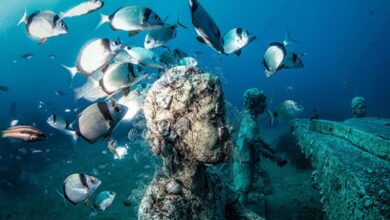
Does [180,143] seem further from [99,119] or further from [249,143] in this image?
[249,143]

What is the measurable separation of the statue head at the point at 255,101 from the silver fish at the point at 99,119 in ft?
14.0

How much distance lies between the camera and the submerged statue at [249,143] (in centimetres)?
679

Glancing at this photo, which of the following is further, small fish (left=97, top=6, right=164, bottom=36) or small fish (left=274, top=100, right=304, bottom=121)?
small fish (left=274, top=100, right=304, bottom=121)

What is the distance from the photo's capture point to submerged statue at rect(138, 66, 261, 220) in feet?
7.34

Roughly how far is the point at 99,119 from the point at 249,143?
170 inches

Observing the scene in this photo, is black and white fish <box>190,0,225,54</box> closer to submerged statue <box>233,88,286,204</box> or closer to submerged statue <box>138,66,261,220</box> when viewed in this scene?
submerged statue <box>138,66,261,220</box>

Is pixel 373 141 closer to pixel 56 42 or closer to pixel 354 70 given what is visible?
pixel 56 42

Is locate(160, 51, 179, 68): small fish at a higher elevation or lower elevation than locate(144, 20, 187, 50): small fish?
lower

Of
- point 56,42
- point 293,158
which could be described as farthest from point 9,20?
point 293,158

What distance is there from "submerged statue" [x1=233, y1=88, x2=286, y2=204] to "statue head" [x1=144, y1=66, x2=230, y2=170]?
182 inches

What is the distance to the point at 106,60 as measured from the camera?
3869 mm

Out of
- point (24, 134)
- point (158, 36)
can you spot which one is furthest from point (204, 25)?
point (24, 134)

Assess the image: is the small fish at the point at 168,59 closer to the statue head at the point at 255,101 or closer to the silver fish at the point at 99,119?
the silver fish at the point at 99,119

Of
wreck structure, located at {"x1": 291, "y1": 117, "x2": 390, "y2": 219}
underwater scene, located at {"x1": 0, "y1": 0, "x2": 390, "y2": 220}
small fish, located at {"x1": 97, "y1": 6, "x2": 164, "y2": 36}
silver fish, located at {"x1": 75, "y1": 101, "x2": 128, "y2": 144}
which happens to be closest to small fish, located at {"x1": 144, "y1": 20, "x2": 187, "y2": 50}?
underwater scene, located at {"x1": 0, "y1": 0, "x2": 390, "y2": 220}
